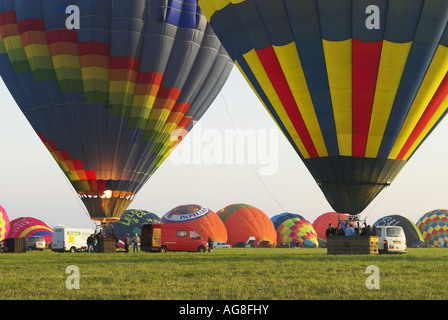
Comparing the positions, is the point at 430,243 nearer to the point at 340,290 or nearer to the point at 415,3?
the point at 415,3

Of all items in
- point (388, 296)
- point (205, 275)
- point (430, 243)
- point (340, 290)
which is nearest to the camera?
point (388, 296)

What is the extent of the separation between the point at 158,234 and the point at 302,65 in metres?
15.6

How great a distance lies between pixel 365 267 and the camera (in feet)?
50.6

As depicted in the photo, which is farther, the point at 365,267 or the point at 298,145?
the point at 298,145

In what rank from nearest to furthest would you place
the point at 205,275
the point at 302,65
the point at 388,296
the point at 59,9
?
the point at 388,296 → the point at 205,275 → the point at 302,65 → the point at 59,9

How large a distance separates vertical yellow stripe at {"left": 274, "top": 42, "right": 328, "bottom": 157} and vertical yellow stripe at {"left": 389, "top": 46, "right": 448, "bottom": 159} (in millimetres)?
2464

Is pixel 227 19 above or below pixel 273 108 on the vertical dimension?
above

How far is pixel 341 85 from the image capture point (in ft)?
60.1

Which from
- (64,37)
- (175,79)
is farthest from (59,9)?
(175,79)

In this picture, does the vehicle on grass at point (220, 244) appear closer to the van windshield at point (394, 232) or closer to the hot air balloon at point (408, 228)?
the hot air balloon at point (408, 228)

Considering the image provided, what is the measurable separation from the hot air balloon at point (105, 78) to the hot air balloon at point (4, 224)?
2824cm

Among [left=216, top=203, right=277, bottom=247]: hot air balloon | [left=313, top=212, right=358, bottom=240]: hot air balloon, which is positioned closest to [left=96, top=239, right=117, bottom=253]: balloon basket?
[left=216, top=203, right=277, bottom=247]: hot air balloon

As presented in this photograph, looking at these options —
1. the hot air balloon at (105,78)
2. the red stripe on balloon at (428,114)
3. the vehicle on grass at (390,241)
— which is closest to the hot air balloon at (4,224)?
the hot air balloon at (105,78)

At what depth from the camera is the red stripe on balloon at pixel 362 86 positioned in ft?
58.2
